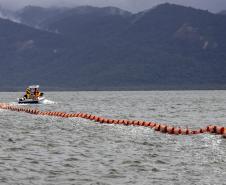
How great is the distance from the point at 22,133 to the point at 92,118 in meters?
13.9

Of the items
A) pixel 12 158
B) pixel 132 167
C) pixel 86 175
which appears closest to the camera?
pixel 86 175

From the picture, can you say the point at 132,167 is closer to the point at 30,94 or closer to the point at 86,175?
the point at 86,175

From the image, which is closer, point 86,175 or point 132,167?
point 86,175

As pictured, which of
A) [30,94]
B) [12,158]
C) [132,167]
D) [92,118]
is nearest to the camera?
[132,167]

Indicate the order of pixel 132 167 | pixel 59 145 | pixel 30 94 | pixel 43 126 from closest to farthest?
pixel 132 167 < pixel 59 145 < pixel 43 126 < pixel 30 94

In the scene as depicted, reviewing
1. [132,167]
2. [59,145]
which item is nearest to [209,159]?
[132,167]

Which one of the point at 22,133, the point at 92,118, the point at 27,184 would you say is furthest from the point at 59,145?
the point at 92,118

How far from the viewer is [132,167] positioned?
2606cm

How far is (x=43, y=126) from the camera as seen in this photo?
1881 inches

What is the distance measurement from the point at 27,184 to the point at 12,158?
6.27 meters

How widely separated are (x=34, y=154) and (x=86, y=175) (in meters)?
6.18

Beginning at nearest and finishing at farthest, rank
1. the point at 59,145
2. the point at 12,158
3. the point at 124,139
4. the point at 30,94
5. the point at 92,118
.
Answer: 1. the point at 12,158
2. the point at 59,145
3. the point at 124,139
4. the point at 92,118
5. the point at 30,94

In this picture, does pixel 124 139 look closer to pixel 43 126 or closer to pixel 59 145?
pixel 59 145

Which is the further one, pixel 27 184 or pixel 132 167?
pixel 132 167
